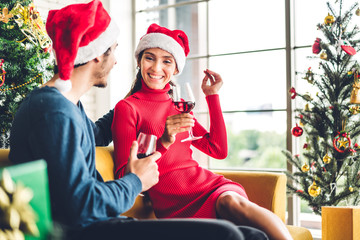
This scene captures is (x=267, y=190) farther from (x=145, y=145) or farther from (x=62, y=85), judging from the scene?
(x=62, y=85)

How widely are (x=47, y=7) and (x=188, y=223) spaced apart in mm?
3484

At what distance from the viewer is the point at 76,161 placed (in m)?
1.10

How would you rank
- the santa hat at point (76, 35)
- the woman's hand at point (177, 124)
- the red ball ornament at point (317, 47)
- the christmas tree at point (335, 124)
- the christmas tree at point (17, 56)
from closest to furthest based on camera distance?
the santa hat at point (76, 35) → the woman's hand at point (177, 124) → the christmas tree at point (17, 56) → the christmas tree at point (335, 124) → the red ball ornament at point (317, 47)

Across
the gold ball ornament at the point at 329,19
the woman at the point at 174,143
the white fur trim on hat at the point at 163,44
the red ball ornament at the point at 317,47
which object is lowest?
the woman at the point at 174,143

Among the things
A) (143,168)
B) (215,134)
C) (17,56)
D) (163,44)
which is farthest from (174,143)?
(17,56)

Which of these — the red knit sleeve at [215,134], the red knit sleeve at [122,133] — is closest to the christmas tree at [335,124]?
the red knit sleeve at [215,134]

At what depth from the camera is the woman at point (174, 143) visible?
1.83m

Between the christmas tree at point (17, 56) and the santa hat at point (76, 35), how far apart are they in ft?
4.81

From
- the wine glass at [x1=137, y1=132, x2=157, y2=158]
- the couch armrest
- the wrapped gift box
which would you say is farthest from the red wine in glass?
the wrapped gift box

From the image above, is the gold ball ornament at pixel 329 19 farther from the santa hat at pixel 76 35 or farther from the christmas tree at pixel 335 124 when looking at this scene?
the santa hat at pixel 76 35

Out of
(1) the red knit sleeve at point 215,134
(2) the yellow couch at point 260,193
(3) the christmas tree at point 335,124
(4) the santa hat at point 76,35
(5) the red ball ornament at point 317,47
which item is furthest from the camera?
(5) the red ball ornament at point 317,47

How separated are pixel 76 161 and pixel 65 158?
0.03 m

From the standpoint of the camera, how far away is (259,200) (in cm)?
241

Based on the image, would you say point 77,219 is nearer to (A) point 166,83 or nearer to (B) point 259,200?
(A) point 166,83
